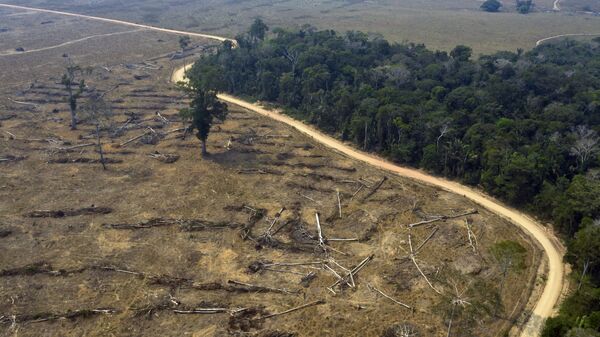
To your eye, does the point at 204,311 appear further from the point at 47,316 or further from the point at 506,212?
the point at 506,212

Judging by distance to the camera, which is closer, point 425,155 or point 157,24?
point 425,155

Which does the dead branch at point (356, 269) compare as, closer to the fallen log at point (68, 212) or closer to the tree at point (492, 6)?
the fallen log at point (68, 212)

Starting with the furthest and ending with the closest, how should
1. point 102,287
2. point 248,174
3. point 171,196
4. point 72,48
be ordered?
point 72,48 < point 248,174 < point 171,196 < point 102,287

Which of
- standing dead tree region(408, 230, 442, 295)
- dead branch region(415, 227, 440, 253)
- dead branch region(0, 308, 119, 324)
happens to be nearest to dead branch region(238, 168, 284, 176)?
standing dead tree region(408, 230, 442, 295)

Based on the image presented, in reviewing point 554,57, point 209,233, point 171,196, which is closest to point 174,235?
point 209,233

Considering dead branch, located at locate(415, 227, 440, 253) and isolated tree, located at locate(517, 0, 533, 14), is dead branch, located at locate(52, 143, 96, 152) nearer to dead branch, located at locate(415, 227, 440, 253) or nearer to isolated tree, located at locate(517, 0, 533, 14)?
dead branch, located at locate(415, 227, 440, 253)

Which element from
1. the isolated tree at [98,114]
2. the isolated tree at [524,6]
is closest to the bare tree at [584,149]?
the isolated tree at [98,114]

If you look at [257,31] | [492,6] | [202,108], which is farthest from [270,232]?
[492,6]

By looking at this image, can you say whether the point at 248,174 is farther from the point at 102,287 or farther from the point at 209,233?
the point at 102,287
